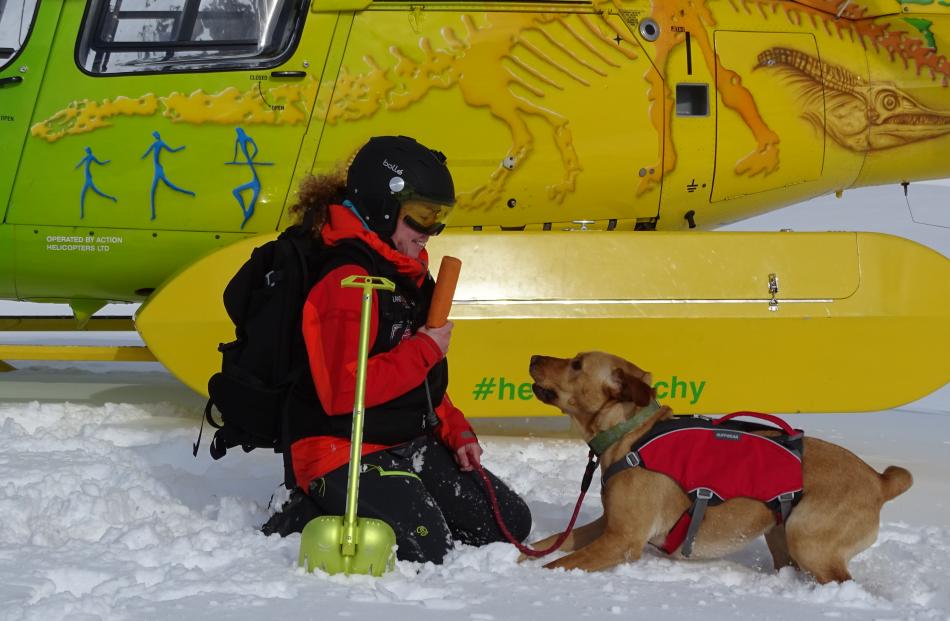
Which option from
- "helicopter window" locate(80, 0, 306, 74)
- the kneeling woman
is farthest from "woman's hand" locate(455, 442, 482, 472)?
"helicopter window" locate(80, 0, 306, 74)

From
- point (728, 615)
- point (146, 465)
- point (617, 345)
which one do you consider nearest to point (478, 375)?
point (617, 345)

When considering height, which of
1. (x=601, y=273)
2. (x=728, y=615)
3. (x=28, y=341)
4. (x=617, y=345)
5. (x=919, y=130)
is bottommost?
(x=28, y=341)

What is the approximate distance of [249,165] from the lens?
5422 mm

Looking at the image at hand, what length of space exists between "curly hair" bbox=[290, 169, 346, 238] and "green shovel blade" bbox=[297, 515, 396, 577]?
3.10 ft

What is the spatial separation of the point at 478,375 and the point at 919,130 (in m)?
2.84

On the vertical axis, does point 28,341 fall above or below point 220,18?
below

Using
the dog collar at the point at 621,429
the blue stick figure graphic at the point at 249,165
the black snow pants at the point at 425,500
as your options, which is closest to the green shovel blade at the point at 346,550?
the black snow pants at the point at 425,500

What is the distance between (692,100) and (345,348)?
10.2ft

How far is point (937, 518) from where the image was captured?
4250 mm

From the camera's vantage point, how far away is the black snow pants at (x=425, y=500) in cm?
331

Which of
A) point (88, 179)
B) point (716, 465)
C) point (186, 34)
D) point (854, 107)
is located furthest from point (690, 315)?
point (88, 179)

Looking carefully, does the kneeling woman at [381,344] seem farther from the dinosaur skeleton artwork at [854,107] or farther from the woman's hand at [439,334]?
the dinosaur skeleton artwork at [854,107]

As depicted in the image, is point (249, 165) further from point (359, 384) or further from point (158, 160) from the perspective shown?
point (359, 384)

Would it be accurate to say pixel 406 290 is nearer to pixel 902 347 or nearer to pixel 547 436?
pixel 547 436
